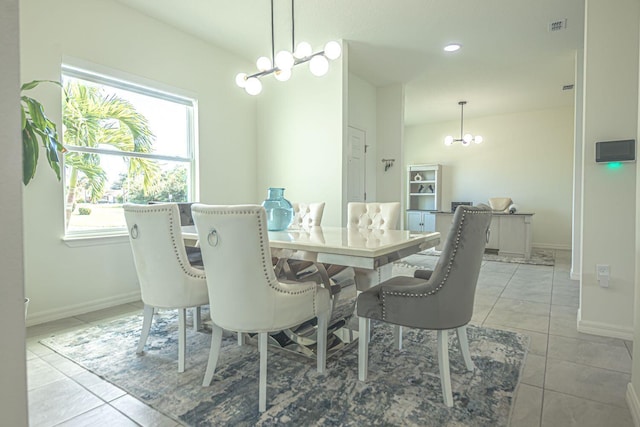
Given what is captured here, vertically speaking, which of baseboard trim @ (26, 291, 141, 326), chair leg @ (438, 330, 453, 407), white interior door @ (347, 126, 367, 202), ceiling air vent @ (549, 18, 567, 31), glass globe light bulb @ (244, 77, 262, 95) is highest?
ceiling air vent @ (549, 18, 567, 31)

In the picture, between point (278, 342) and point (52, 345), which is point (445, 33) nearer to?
point (278, 342)

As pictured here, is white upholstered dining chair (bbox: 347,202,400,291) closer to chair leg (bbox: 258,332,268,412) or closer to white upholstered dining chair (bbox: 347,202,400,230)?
white upholstered dining chair (bbox: 347,202,400,230)

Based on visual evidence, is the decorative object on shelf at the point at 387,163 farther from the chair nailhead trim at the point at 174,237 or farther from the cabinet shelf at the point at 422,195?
the chair nailhead trim at the point at 174,237

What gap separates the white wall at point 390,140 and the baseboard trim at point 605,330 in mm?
3176

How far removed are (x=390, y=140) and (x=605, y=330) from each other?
12.4 feet

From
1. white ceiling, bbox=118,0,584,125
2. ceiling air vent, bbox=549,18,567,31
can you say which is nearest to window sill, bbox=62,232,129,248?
white ceiling, bbox=118,0,584,125

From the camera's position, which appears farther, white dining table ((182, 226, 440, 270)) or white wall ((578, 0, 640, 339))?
white wall ((578, 0, 640, 339))

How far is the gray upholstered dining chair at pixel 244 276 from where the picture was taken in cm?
153

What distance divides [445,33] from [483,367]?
11.4ft

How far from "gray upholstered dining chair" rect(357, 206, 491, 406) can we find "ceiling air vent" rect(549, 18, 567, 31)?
3163 mm

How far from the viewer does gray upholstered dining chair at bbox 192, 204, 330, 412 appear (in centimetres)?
153

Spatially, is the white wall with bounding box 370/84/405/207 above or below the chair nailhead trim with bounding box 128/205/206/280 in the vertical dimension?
above

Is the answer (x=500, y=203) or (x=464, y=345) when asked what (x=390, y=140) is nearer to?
(x=500, y=203)

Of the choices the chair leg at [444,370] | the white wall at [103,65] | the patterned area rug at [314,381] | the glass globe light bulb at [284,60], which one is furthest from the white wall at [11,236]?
the white wall at [103,65]
